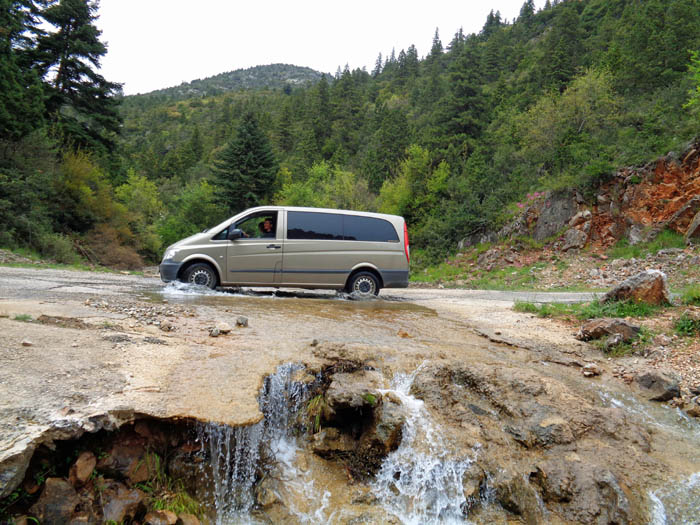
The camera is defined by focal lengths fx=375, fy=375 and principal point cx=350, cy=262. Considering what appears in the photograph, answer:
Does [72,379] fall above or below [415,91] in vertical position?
below

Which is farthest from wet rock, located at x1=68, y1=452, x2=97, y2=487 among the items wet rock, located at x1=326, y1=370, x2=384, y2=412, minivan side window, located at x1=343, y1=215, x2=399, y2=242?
minivan side window, located at x1=343, y1=215, x2=399, y2=242

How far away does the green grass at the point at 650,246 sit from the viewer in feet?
48.4

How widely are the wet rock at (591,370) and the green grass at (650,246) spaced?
1311 centimetres

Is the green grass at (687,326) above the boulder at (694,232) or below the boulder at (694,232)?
below

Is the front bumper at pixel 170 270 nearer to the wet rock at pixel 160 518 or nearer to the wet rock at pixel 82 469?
the wet rock at pixel 82 469

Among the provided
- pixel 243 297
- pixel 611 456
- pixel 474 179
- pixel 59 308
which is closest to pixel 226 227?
pixel 243 297

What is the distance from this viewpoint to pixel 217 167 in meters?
36.5

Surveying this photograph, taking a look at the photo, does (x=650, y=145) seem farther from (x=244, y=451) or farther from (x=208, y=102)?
(x=208, y=102)

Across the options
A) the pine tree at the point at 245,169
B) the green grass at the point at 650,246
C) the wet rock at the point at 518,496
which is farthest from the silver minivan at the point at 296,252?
the pine tree at the point at 245,169

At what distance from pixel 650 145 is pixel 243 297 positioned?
784 inches

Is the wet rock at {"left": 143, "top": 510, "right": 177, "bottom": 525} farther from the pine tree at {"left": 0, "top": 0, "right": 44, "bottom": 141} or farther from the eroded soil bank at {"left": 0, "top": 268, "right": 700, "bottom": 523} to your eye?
the pine tree at {"left": 0, "top": 0, "right": 44, "bottom": 141}

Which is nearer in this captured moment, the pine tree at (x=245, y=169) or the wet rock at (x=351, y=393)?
the wet rock at (x=351, y=393)

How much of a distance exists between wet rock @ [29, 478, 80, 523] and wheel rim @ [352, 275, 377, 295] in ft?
23.1

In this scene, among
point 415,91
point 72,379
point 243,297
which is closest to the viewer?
point 72,379
